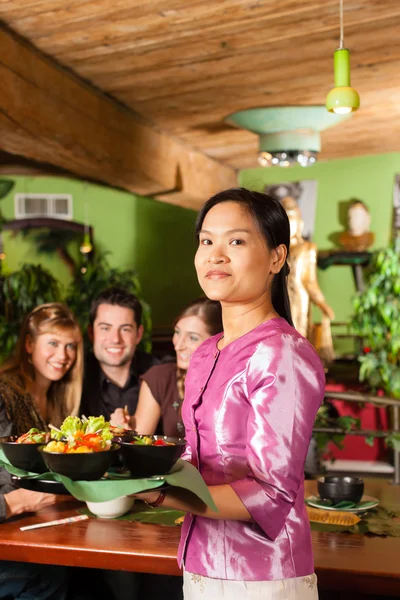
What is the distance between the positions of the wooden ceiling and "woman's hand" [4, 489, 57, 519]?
6.53 ft

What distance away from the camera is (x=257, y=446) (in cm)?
121

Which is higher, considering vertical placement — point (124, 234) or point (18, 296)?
point (124, 234)

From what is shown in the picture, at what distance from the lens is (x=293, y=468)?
1.22 metres

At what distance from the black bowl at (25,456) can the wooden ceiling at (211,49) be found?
234 cm

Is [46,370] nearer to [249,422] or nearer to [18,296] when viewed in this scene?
[249,422]

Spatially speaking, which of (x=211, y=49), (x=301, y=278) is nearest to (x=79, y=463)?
(x=211, y=49)

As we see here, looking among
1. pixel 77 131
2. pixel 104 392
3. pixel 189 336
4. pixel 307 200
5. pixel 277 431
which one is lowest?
pixel 104 392

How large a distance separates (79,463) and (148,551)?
844mm

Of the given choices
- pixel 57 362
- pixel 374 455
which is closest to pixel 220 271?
pixel 57 362

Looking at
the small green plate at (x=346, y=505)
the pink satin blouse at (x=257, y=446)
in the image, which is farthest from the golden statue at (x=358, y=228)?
the pink satin blouse at (x=257, y=446)

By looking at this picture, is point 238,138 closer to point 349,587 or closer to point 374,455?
point 374,455

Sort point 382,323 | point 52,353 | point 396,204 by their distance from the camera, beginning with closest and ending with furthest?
1. point 52,353
2. point 382,323
3. point 396,204

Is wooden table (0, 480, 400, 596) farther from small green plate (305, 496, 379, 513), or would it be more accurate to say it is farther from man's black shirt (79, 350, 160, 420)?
man's black shirt (79, 350, 160, 420)

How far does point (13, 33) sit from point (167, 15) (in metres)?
0.72
